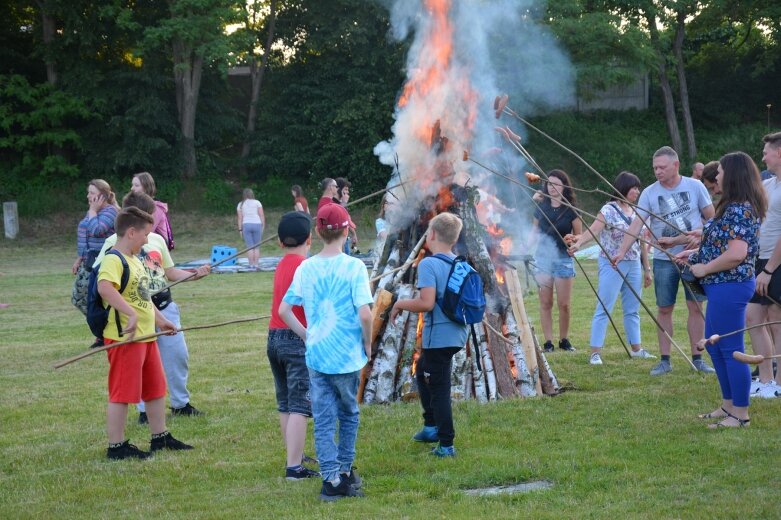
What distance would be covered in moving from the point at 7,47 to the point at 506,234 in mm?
29240

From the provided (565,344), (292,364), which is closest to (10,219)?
(565,344)

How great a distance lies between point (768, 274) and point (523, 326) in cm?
193

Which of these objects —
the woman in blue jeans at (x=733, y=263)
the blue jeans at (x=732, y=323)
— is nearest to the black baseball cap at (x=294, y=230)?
the woman in blue jeans at (x=733, y=263)

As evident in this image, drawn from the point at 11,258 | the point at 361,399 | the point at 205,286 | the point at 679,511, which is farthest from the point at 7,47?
the point at 679,511

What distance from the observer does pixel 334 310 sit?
5207 millimetres

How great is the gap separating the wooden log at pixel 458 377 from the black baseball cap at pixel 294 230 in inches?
85.8

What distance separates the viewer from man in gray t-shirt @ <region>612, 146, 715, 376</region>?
8188mm

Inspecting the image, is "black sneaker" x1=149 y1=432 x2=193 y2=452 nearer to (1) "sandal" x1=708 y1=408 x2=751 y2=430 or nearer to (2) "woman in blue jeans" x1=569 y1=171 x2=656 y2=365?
(1) "sandal" x1=708 y1=408 x2=751 y2=430

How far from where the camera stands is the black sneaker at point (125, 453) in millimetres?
6086

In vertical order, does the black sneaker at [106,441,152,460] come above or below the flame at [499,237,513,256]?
below

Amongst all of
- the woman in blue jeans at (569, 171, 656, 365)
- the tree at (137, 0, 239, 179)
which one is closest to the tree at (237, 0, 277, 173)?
the tree at (137, 0, 239, 179)

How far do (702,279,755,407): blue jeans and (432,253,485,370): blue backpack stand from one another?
1713 mm

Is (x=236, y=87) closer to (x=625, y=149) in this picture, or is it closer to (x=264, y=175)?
(x=264, y=175)

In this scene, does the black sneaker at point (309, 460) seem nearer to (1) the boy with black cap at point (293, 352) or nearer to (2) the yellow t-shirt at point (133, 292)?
(1) the boy with black cap at point (293, 352)
